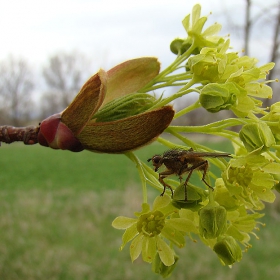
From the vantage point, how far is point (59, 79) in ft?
86.0

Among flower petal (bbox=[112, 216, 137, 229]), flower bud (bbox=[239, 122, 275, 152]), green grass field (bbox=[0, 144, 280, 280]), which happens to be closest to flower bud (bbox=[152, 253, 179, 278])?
flower petal (bbox=[112, 216, 137, 229])

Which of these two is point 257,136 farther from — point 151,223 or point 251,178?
point 151,223

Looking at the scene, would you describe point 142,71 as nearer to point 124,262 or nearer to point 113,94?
point 113,94

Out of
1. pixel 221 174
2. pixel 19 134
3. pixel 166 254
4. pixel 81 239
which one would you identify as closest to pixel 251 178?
pixel 221 174

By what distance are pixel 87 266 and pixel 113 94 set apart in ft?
20.8

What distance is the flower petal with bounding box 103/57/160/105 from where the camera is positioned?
1005 mm

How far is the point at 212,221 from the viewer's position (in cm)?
89

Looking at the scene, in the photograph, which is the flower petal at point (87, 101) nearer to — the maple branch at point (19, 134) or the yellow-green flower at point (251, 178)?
the maple branch at point (19, 134)

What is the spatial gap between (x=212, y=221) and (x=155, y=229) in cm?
15

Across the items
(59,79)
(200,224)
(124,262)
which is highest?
(200,224)

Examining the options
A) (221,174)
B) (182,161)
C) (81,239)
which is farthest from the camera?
(81,239)

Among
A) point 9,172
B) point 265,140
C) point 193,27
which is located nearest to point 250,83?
point 265,140

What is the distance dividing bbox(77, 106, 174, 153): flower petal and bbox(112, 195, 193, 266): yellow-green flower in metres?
0.15

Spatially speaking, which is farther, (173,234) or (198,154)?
(173,234)
